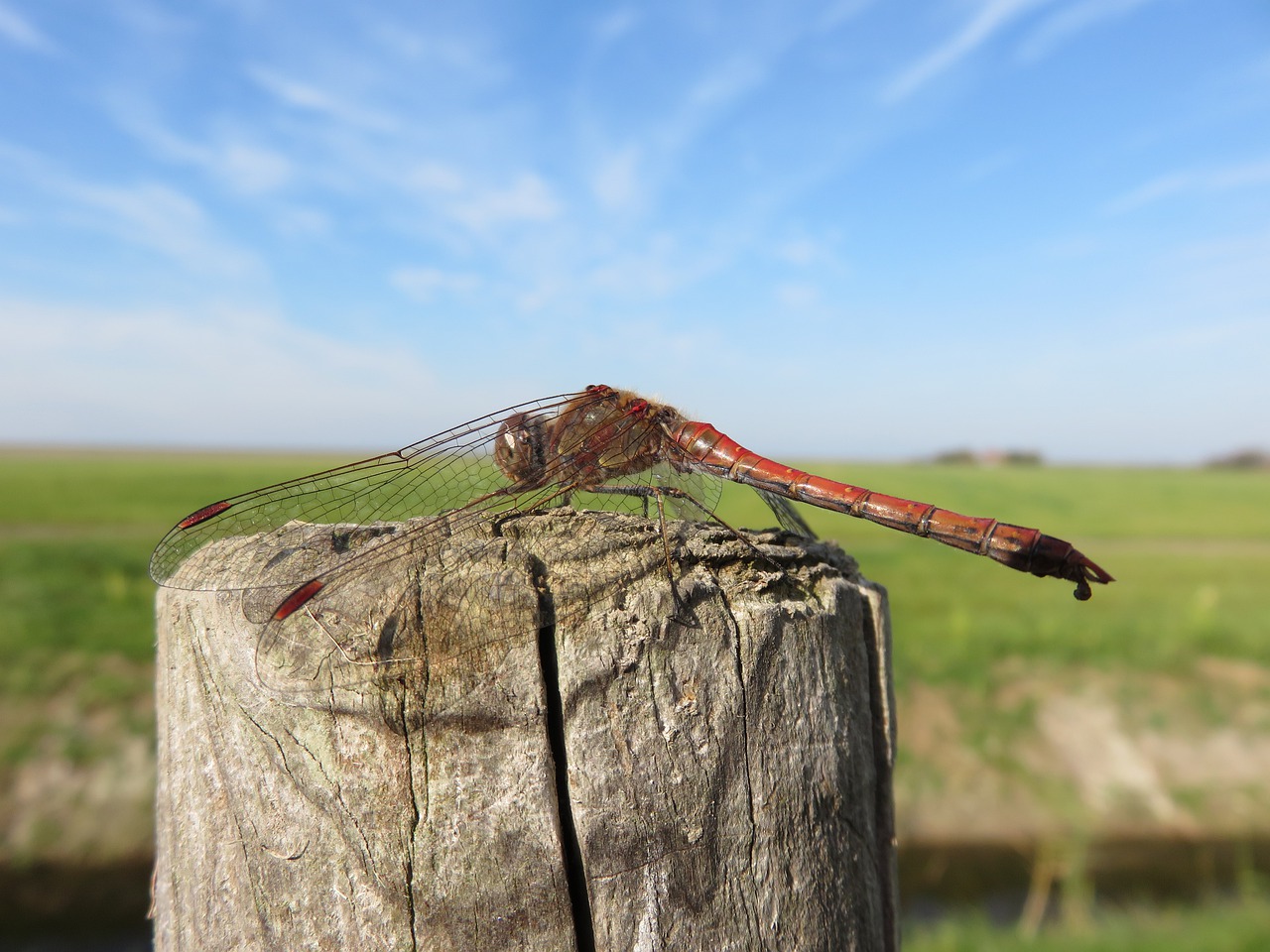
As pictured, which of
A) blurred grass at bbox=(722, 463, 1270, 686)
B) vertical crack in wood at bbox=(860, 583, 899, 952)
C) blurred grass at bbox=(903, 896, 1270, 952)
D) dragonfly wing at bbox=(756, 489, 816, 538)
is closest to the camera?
vertical crack in wood at bbox=(860, 583, 899, 952)

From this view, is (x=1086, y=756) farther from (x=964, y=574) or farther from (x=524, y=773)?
(x=524, y=773)

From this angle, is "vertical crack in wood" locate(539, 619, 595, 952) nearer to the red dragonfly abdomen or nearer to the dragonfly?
the dragonfly

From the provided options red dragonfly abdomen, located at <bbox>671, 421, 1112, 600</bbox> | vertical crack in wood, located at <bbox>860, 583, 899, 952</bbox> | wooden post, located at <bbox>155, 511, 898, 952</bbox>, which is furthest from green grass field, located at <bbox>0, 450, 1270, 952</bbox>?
wooden post, located at <bbox>155, 511, 898, 952</bbox>

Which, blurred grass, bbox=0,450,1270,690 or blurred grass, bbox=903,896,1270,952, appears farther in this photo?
blurred grass, bbox=0,450,1270,690

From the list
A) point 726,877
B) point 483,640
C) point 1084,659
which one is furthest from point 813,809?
point 1084,659

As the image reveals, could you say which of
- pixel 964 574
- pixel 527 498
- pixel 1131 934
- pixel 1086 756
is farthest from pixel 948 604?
pixel 527 498

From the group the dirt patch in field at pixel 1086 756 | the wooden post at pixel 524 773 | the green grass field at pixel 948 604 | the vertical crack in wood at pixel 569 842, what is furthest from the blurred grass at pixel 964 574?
the vertical crack in wood at pixel 569 842
